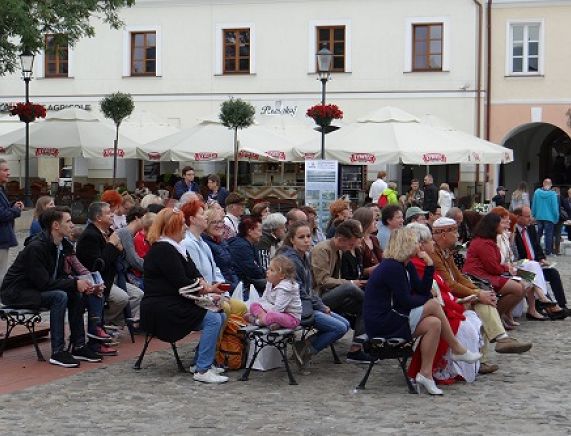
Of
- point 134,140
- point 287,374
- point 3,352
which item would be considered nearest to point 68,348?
point 3,352

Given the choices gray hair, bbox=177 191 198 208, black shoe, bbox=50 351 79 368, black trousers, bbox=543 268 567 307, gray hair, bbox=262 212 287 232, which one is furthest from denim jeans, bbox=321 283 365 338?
black trousers, bbox=543 268 567 307

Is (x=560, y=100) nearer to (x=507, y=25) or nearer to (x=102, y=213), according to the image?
(x=507, y=25)

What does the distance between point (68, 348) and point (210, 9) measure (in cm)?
2533

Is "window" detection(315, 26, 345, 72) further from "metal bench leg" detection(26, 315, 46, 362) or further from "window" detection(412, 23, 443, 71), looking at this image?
"metal bench leg" detection(26, 315, 46, 362)

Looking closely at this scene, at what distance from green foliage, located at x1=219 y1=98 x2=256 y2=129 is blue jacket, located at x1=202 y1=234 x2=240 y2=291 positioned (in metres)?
14.8

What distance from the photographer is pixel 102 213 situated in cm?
1072

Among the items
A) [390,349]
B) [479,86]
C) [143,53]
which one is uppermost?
[143,53]

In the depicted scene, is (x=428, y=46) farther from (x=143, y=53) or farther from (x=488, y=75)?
(x=143, y=53)

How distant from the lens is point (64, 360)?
995 centimetres

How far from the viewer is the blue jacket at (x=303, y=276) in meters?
9.90

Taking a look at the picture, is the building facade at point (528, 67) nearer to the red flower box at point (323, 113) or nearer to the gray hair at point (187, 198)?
the red flower box at point (323, 113)

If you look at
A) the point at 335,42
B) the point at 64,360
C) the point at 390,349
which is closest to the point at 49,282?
the point at 64,360

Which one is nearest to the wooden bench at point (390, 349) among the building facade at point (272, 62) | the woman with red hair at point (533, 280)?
the woman with red hair at point (533, 280)

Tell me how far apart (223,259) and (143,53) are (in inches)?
1004
